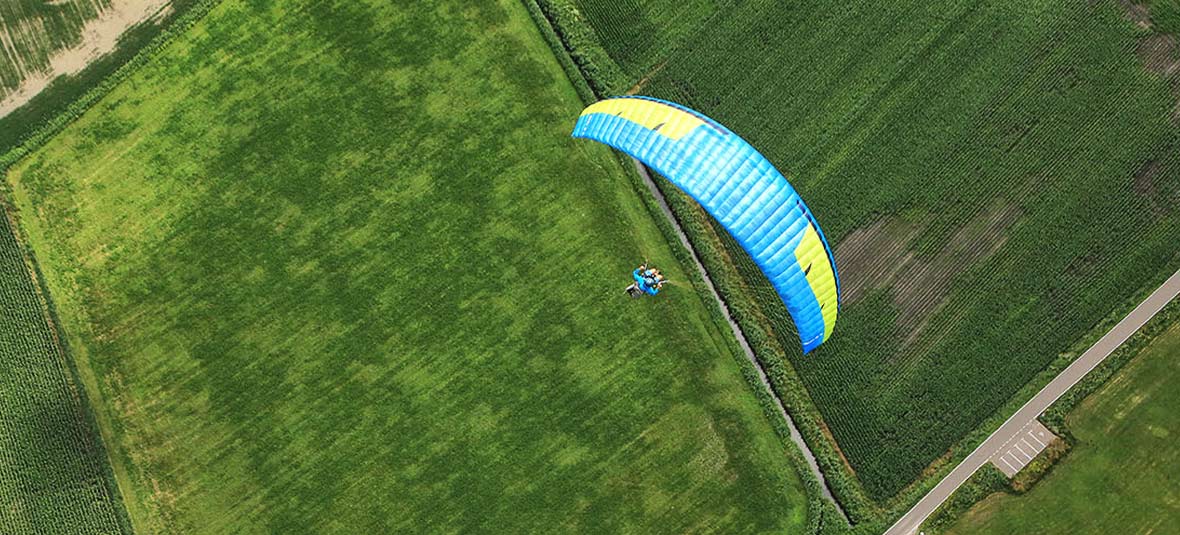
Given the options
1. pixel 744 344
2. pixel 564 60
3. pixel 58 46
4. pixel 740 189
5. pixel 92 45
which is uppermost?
pixel 58 46

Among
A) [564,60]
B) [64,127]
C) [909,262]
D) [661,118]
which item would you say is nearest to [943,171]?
[909,262]

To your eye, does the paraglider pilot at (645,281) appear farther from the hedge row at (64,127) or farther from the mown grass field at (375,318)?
the hedge row at (64,127)

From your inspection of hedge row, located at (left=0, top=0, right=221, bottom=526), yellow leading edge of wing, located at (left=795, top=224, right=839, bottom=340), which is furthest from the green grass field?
hedge row, located at (left=0, top=0, right=221, bottom=526)

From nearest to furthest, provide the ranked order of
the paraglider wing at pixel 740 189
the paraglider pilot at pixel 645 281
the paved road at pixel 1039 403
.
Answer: the paraglider wing at pixel 740 189 < the paraglider pilot at pixel 645 281 < the paved road at pixel 1039 403

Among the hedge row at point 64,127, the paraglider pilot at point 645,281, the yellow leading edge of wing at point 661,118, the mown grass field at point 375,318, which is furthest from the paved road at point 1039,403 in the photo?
the hedge row at point 64,127

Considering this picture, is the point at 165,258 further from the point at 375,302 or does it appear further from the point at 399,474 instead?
the point at 399,474

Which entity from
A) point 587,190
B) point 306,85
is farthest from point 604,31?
point 306,85

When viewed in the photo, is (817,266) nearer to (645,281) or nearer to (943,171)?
(645,281)
